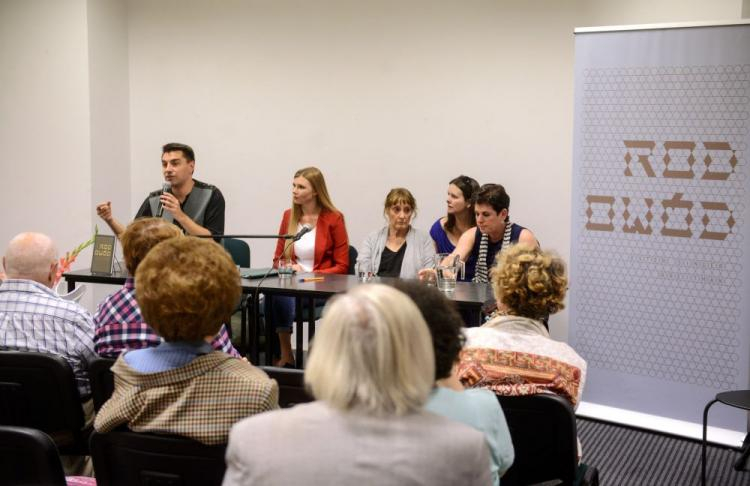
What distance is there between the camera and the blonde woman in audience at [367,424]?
118 centimetres

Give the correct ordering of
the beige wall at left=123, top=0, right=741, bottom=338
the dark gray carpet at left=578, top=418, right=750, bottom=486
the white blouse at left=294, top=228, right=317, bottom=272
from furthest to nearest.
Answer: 1. the beige wall at left=123, top=0, right=741, bottom=338
2. the white blouse at left=294, top=228, right=317, bottom=272
3. the dark gray carpet at left=578, top=418, right=750, bottom=486

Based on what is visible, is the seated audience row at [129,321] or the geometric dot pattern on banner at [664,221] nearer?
the seated audience row at [129,321]

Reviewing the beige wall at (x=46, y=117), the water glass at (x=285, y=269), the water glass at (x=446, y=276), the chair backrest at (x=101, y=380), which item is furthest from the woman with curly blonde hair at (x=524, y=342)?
the beige wall at (x=46, y=117)

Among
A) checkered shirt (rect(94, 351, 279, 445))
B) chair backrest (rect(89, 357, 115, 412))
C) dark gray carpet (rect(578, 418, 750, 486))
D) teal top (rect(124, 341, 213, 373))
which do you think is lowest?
dark gray carpet (rect(578, 418, 750, 486))

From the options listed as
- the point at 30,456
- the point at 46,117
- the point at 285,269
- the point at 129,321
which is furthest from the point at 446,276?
the point at 46,117

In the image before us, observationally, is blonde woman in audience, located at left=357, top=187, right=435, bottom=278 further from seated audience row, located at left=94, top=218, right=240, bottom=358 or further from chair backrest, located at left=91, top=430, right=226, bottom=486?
chair backrest, located at left=91, top=430, right=226, bottom=486

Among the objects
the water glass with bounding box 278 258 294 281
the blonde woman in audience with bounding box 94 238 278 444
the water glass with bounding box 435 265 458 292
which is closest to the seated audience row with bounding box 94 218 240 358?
the blonde woman in audience with bounding box 94 238 278 444

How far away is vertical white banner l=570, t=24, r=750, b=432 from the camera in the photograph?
395 centimetres

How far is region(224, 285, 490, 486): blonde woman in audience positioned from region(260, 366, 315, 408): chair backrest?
88 cm

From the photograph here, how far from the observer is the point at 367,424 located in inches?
47.0

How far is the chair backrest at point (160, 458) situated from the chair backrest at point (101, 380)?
47 centimetres

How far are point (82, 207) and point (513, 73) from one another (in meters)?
3.18

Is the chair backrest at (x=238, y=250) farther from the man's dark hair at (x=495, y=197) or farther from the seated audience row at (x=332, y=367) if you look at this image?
the seated audience row at (x=332, y=367)

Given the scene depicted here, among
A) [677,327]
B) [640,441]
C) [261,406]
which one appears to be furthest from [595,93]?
[261,406]
